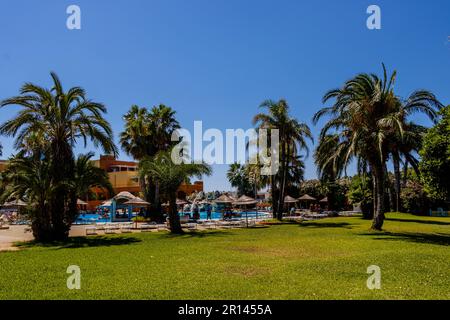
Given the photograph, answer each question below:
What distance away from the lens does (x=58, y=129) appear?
2059 centimetres

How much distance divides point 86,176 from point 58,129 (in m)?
2.87

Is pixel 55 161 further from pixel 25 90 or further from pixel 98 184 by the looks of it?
pixel 25 90

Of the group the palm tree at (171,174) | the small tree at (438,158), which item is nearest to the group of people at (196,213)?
the palm tree at (171,174)

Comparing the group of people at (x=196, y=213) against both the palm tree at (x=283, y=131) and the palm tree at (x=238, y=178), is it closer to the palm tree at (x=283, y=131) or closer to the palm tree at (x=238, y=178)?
the palm tree at (x=283, y=131)

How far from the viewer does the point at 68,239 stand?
20594 mm

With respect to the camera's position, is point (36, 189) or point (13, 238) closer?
point (36, 189)

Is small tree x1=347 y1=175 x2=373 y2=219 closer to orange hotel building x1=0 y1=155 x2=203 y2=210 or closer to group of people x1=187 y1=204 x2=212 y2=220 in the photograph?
group of people x1=187 y1=204 x2=212 y2=220

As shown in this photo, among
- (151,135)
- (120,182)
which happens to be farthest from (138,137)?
(120,182)

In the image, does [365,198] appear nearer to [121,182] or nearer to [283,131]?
[283,131]

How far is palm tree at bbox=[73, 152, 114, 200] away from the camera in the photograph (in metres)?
20.6

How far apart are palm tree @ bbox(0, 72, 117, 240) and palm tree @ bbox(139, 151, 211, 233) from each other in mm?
4446

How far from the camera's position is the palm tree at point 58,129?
2009cm

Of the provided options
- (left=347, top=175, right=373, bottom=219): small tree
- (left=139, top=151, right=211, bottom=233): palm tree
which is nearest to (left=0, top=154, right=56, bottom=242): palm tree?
(left=139, top=151, right=211, bottom=233): palm tree
